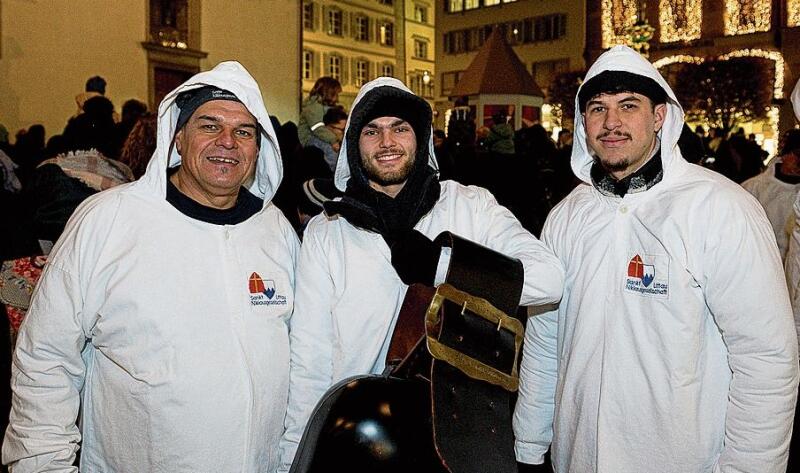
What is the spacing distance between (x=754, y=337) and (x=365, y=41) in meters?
51.8

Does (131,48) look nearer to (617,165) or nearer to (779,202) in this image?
(779,202)

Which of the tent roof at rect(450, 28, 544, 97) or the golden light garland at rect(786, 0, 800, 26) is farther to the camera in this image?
the golden light garland at rect(786, 0, 800, 26)

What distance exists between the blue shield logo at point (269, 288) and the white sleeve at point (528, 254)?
2.79ft

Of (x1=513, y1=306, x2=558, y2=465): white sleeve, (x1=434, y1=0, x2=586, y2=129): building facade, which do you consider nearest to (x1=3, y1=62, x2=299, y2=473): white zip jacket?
(x1=513, y1=306, x2=558, y2=465): white sleeve

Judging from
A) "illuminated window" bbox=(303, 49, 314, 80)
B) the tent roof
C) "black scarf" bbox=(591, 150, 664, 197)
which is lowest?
"black scarf" bbox=(591, 150, 664, 197)

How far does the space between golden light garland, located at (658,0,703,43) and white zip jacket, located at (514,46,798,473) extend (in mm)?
41807

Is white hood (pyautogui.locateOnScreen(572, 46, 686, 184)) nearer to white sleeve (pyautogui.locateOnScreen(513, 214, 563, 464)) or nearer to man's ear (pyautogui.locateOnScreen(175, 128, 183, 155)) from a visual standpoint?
white sleeve (pyautogui.locateOnScreen(513, 214, 563, 464))

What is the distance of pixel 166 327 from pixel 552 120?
40.7m

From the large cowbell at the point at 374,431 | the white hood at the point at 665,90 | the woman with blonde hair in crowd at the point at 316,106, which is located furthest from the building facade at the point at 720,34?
the large cowbell at the point at 374,431

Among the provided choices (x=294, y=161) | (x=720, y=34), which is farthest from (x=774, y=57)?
(x=294, y=161)

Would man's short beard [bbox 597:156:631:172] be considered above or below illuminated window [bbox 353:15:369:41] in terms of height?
below

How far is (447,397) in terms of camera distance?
2.07m

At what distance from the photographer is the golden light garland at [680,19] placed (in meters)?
39.5

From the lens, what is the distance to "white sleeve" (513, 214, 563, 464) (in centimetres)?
294
